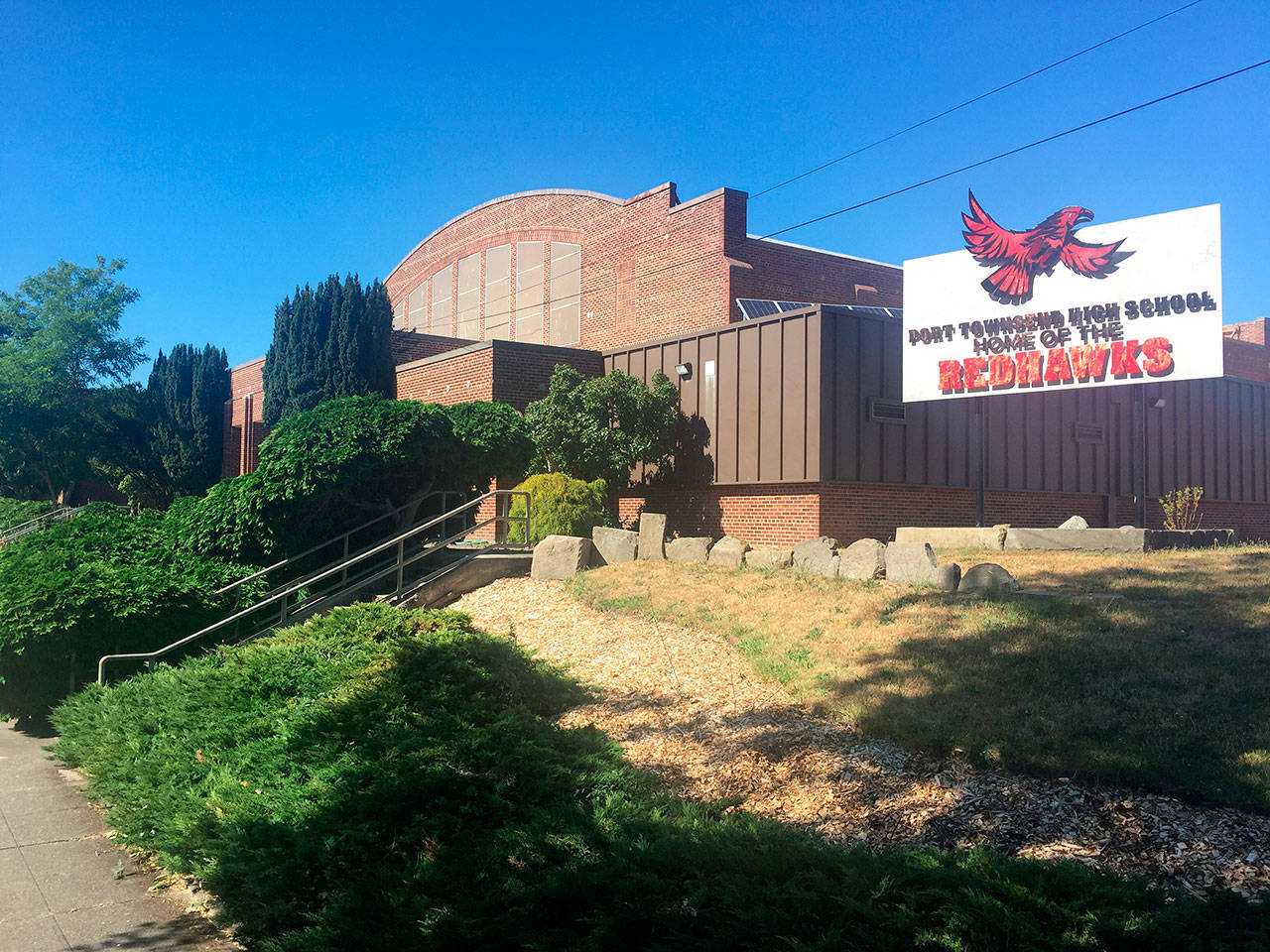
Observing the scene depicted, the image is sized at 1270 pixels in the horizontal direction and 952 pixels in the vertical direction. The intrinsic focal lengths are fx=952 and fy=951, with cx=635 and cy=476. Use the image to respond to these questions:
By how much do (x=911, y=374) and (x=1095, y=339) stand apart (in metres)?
2.72

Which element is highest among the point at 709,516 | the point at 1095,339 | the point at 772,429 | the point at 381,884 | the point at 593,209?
the point at 593,209

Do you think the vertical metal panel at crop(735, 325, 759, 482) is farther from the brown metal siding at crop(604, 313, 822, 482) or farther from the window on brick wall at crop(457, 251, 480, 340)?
the window on brick wall at crop(457, 251, 480, 340)

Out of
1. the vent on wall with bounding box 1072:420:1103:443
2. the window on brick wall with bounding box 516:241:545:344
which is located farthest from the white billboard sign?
the window on brick wall with bounding box 516:241:545:344

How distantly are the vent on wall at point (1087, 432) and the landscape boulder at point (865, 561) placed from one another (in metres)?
9.66

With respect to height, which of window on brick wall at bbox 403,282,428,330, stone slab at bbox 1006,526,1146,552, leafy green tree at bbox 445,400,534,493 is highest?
window on brick wall at bbox 403,282,428,330

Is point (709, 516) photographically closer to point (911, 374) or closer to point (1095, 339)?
point (911, 374)

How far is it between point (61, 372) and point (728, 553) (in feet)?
103

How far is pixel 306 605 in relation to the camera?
43.2 ft

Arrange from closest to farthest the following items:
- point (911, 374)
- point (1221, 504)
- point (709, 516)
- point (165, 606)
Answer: point (165, 606) < point (911, 374) < point (709, 516) < point (1221, 504)

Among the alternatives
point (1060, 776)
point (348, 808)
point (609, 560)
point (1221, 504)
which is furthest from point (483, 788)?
point (1221, 504)

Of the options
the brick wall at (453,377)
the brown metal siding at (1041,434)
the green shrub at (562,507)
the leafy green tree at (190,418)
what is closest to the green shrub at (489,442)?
the green shrub at (562,507)

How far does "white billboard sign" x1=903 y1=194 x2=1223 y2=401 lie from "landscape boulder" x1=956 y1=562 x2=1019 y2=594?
621 centimetres

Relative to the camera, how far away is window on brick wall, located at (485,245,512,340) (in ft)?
112

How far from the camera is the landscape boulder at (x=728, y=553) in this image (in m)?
12.5
